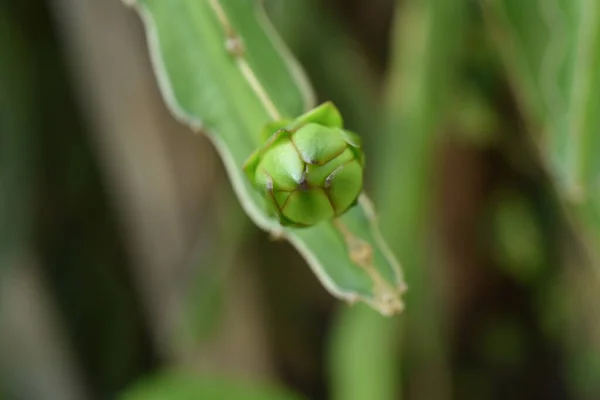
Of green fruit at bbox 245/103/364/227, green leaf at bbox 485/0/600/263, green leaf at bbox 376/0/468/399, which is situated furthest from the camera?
green leaf at bbox 376/0/468/399

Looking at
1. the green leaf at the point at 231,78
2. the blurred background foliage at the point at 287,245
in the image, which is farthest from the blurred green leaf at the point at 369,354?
the green leaf at the point at 231,78

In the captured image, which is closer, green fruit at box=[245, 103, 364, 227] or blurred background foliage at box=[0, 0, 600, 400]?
green fruit at box=[245, 103, 364, 227]

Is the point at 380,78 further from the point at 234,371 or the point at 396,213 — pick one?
the point at 234,371

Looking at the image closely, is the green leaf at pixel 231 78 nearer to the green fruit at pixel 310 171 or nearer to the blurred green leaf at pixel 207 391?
the green fruit at pixel 310 171

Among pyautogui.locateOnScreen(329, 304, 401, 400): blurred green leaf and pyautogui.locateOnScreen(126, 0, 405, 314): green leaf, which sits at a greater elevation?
pyautogui.locateOnScreen(126, 0, 405, 314): green leaf

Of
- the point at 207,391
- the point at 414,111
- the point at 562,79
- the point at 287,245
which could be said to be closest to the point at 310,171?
the point at 562,79

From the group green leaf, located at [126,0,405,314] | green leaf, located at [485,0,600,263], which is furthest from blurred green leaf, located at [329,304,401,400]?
green leaf, located at [126,0,405,314]

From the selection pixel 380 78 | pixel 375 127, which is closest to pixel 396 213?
pixel 375 127

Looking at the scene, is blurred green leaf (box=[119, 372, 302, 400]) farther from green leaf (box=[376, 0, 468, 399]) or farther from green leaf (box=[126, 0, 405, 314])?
green leaf (box=[126, 0, 405, 314])
